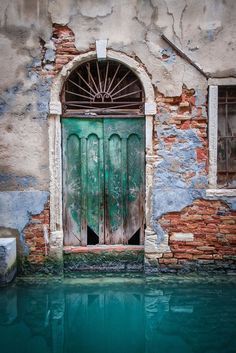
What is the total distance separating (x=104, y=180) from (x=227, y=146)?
1.96 metres

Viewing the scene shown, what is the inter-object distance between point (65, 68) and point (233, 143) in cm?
277

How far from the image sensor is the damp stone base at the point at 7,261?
4848 millimetres

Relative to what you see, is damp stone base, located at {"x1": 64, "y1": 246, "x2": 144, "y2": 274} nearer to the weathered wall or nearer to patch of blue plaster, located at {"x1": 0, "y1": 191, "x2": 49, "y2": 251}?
the weathered wall

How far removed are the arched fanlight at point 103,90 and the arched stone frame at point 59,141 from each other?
0.49 feet

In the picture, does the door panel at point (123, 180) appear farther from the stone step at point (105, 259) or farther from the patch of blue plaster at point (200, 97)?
the patch of blue plaster at point (200, 97)

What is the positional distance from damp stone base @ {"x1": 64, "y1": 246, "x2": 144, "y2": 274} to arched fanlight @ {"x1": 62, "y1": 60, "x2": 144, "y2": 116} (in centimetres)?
208

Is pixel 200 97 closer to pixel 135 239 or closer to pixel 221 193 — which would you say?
pixel 221 193

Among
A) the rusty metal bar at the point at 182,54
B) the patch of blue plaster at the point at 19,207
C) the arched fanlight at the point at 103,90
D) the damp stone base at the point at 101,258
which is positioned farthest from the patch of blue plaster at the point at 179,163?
the patch of blue plaster at the point at 19,207

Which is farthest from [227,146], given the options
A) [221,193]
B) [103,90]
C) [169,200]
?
[103,90]

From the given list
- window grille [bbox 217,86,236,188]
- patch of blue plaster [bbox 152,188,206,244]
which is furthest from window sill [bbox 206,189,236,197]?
window grille [bbox 217,86,236,188]

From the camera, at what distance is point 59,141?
5.28 metres

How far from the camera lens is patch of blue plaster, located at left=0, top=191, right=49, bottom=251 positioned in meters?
5.22

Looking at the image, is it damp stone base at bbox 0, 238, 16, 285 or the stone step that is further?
the stone step

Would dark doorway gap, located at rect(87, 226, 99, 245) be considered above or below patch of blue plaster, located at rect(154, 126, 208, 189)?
below
